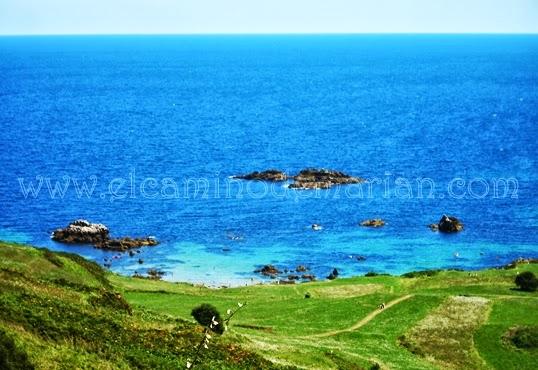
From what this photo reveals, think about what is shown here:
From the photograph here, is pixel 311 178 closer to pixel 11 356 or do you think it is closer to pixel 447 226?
pixel 447 226

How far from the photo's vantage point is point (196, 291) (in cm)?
8256

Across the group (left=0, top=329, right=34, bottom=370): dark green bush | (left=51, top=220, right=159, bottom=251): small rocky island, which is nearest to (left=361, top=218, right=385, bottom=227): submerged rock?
(left=51, top=220, right=159, bottom=251): small rocky island

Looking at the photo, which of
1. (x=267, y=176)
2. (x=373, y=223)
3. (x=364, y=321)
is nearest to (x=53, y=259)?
(x=364, y=321)

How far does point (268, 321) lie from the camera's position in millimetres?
66188

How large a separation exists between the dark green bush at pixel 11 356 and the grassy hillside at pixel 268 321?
0.22 ft

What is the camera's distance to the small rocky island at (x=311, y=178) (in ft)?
474

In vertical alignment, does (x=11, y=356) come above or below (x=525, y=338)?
above

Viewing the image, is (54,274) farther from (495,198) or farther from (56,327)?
(495,198)

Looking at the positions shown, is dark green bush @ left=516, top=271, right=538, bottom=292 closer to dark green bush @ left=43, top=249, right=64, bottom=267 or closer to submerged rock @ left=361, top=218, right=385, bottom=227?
dark green bush @ left=43, top=249, right=64, bottom=267

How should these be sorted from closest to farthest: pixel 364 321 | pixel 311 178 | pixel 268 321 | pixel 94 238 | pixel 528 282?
pixel 268 321
pixel 364 321
pixel 528 282
pixel 94 238
pixel 311 178

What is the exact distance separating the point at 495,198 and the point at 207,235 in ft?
180

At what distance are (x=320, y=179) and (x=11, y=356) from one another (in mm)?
117754

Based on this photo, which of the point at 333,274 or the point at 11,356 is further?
the point at 333,274

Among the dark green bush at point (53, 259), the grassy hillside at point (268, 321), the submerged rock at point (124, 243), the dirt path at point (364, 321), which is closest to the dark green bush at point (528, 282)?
the grassy hillside at point (268, 321)
